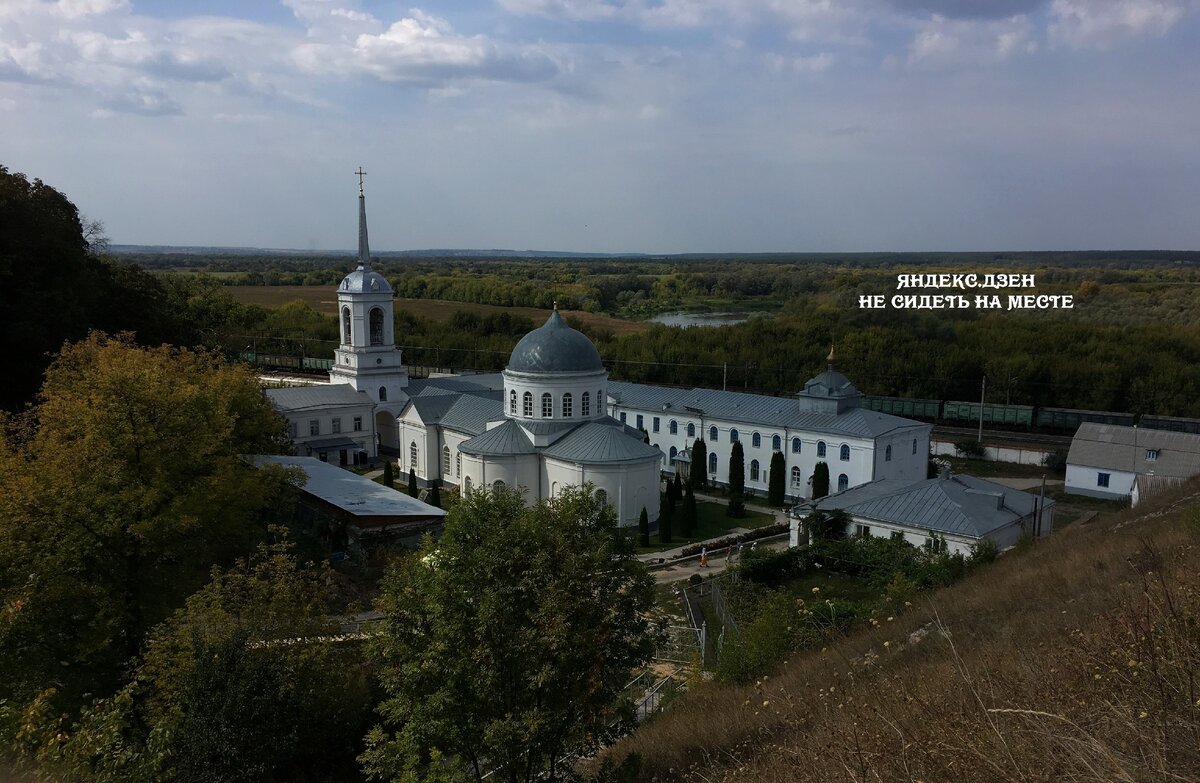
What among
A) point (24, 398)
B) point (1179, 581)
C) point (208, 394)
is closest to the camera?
point (1179, 581)

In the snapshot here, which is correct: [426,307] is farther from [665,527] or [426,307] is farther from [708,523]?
[665,527]

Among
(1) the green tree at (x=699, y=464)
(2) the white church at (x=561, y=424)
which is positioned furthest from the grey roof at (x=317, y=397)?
(1) the green tree at (x=699, y=464)

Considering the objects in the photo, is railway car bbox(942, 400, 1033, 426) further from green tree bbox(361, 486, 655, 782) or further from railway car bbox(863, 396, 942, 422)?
green tree bbox(361, 486, 655, 782)

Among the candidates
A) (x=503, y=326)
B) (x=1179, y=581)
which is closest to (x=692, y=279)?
(x=503, y=326)

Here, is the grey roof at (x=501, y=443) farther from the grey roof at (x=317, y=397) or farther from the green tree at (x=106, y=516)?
the grey roof at (x=317, y=397)

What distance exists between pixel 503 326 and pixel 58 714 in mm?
75753

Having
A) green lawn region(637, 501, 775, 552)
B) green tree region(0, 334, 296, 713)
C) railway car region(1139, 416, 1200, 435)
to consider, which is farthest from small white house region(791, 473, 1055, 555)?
railway car region(1139, 416, 1200, 435)

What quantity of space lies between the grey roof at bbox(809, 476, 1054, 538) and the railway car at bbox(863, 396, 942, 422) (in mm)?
26904

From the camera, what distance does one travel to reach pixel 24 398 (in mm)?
26312

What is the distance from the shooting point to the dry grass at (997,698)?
6.17 m

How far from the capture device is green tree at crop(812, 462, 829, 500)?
112ft

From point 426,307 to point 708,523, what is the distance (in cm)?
8754

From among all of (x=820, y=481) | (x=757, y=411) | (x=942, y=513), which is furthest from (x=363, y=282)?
(x=942, y=513)

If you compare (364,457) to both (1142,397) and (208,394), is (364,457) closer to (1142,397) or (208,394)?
(208,394)
